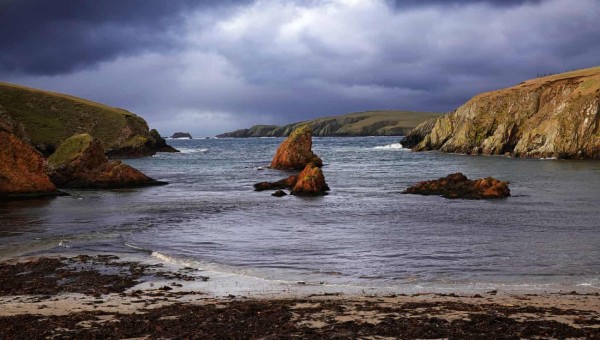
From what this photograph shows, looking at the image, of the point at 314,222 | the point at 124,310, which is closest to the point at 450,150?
the point at 314,222

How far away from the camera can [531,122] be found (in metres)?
90.5

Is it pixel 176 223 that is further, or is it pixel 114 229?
pixel 176 223

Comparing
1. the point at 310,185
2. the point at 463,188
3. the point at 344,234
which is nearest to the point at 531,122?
the point at 463,188

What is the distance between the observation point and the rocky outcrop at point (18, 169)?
32594 millimetres

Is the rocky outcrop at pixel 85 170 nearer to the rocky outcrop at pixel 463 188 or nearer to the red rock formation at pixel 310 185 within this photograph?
the red rock formation at pixel 310 185

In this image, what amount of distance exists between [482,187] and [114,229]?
20.1m

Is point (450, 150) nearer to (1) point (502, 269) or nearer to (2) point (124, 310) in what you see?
(1) point (502, 269)

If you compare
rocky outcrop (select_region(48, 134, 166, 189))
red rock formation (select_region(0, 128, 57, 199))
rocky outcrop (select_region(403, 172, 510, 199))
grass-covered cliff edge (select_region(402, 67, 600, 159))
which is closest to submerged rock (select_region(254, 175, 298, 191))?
rocky outcrop (select_region(403, 172, 510, 199))

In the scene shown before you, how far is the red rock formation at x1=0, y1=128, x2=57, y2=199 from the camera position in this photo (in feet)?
107

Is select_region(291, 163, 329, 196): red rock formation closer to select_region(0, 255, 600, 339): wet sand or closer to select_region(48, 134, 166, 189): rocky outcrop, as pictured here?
select_region(48, 134, 166, 189): rocky outcrop

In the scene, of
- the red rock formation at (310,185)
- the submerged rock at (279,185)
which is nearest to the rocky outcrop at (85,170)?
the submerged rock at (279,185)

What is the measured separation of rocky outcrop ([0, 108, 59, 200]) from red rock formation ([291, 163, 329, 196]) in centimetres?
1484

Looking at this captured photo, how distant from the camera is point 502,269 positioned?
586 inches

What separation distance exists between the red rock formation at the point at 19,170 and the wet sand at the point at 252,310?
20202 millimetres
